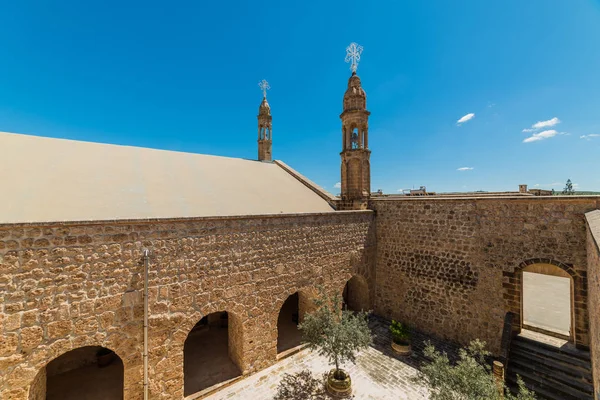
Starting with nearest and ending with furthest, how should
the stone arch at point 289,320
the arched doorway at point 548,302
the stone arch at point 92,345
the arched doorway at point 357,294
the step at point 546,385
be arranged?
the stone arch at point 92,345 → the step at point 546,385 → the stone arch at point 289,320 → the arched doorway at point 548,302 → the arched doorway at point 357,294

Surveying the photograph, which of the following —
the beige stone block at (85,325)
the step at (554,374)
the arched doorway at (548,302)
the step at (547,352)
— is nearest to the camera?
the beige stone block at (85,325)

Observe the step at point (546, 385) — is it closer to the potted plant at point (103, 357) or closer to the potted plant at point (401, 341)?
the potted plant at point (401, 341)

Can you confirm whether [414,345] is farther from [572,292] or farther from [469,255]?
[572,292]

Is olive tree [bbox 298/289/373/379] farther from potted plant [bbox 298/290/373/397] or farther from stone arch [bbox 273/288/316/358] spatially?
stone arch [bbox 273/288/316/358]

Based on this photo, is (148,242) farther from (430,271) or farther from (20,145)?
(430,271)

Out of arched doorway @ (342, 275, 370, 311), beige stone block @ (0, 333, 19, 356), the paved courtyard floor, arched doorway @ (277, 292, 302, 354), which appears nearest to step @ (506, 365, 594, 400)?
the paved courtyard floor

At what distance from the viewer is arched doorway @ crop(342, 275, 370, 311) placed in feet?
42.0

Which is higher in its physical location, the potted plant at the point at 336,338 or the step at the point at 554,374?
the potted plant at the point at 336,338

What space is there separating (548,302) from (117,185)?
23.6 m

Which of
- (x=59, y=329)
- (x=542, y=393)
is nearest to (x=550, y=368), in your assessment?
(x=542, y=393)

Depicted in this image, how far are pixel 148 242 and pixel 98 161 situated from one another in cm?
477

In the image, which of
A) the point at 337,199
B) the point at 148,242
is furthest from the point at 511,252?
the point at 148,242

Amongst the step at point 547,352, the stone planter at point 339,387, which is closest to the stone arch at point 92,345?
the stone planter at point 339,387

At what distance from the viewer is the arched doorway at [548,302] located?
9656mm
